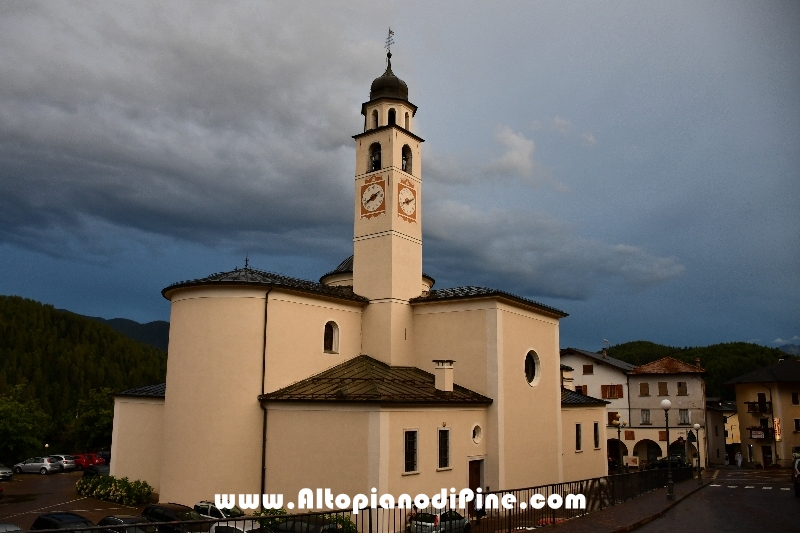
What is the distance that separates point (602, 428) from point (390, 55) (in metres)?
21.5

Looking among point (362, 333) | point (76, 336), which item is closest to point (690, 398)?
Result: point (362, 333)

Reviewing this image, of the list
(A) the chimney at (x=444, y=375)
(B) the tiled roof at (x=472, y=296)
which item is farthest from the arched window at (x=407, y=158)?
(A) the chimney at (x=444, y=375)

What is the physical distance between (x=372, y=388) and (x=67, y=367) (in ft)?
253

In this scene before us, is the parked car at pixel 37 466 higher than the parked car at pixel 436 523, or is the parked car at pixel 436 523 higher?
the parked car at pixel 436 523

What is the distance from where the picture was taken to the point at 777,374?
163ft

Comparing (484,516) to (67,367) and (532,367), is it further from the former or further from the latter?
(67,367)

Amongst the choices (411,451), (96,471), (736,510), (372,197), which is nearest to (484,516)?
(411,451)

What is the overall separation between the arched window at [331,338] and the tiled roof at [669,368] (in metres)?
33.2

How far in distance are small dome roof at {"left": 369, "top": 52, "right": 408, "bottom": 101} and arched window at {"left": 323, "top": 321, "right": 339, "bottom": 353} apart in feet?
34.4

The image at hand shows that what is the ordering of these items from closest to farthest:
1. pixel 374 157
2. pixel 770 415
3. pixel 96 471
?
pixel 374 157 → pixel 96 471 → pixel 770 415

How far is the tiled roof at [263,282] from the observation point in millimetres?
21500

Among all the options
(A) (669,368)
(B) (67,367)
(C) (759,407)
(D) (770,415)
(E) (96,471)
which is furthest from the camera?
(B) (67,367)

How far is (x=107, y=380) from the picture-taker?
8131 centimetres

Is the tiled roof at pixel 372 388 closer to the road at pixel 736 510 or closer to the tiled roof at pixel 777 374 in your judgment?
the road at pixel 736 510
